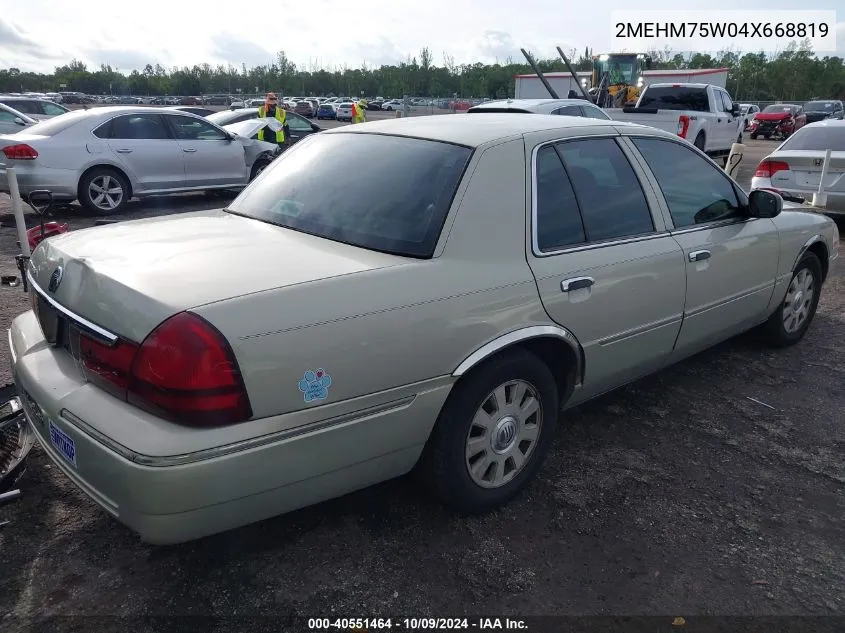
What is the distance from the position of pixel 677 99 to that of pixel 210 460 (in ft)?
56.8

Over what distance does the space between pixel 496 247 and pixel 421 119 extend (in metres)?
1.14

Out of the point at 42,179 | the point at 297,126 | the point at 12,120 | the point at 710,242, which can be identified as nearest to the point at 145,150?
the point at 42,179

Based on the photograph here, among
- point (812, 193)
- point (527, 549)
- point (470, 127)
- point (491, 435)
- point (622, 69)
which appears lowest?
point (527, 549)

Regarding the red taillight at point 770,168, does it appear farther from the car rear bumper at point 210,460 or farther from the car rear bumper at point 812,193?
the car rear bumper at point 210,460

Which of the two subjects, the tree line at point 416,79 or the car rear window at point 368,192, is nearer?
the car rear window at point 368,192

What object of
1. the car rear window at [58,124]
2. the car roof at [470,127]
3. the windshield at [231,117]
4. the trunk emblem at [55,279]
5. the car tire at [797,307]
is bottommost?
the car tire at [797,307]

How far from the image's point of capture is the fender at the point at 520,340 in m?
2.56

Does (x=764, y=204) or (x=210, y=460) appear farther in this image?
(x=764, y=204)

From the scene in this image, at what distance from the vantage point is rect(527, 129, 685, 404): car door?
9.70 feet

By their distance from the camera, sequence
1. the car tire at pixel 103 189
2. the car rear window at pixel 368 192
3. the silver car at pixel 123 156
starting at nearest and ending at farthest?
the car rear window at pixel 368 192, the silver car at pixel 123 156, the car tire at pixel 103 189

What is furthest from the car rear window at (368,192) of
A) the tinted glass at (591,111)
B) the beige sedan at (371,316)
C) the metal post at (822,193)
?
the tinted glass at (591,111)

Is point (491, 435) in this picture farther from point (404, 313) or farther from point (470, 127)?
point (470, 127)

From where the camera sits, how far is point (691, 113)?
15.9 m

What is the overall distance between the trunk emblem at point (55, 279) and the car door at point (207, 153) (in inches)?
335
